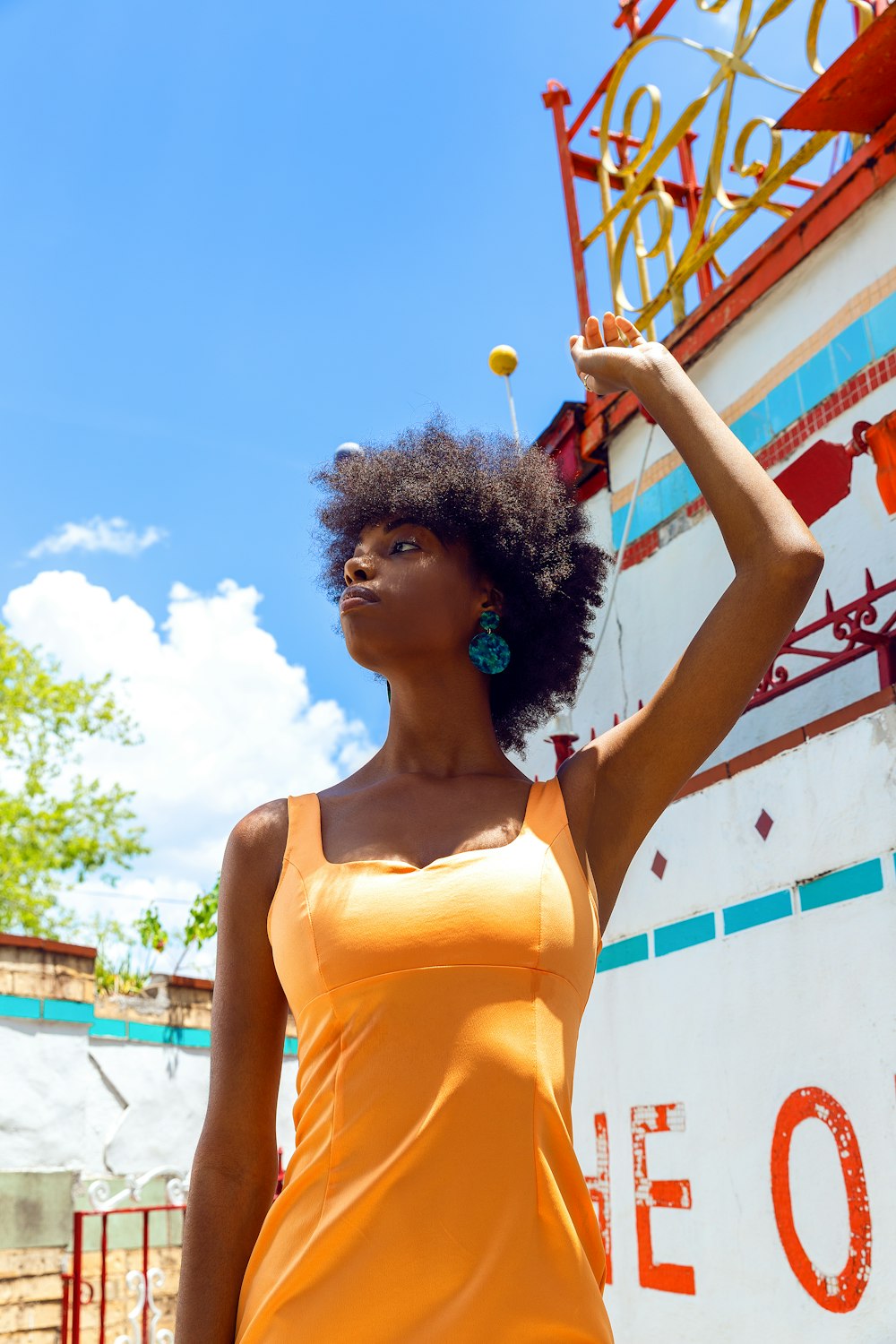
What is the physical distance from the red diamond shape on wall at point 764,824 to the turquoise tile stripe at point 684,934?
36 cm

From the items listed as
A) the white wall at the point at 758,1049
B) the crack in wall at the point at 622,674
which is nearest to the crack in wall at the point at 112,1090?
the white wall at the point at 758,1049

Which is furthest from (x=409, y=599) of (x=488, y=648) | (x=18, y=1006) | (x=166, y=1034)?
(x=166, y=1034)

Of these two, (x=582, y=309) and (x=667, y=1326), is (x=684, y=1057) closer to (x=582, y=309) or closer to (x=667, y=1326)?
(x=667, y=1326)

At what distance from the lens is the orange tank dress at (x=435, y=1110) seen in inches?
54.4

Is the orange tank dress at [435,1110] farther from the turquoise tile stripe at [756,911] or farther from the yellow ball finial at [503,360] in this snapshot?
the yellow ball finial at [503,360]

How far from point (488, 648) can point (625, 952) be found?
2795 mm

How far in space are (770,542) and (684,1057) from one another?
274 centimetres

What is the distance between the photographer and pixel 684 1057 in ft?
13.4

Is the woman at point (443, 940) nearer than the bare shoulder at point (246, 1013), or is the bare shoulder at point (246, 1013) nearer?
the woman at point (443, 940)

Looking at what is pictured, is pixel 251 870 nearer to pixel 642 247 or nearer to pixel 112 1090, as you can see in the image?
pixel 642 247

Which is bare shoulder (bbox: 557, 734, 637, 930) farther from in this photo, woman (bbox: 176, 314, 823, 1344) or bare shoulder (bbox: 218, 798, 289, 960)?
bare shoulder (bbox: 218, 798, 289, 960)

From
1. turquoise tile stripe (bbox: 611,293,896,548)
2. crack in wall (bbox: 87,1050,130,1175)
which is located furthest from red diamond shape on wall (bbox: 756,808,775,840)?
crack in wall (bbox: 87,1050,130,1175)

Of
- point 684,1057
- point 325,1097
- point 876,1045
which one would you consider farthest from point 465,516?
point 684,1057

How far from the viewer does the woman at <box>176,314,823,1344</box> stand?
142 centimetres
